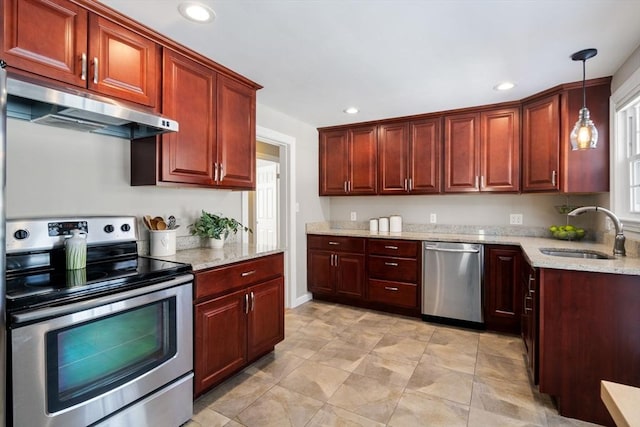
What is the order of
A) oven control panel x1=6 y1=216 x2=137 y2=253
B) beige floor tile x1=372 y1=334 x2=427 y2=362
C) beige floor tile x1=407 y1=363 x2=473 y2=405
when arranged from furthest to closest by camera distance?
beige floor tile x1=372 y1=334 x2=427 y2=362 < beige floor tile x1=407 y1=363 x2=473 y2=405 < oven control panel x1=6 y1=216 x2=137 y2=253

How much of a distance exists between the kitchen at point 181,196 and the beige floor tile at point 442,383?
184 cm

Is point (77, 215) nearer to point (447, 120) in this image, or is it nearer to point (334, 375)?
point (334, 375)

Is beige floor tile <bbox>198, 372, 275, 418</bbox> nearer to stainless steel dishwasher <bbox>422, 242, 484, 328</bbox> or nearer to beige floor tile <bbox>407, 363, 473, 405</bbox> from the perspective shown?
beige floor tile <bbox>407, 363, 473, 405</bbox>

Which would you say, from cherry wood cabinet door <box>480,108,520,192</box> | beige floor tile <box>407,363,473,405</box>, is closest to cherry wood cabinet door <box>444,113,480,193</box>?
cherry wood cabinet door <box>480,108,520,192</box>

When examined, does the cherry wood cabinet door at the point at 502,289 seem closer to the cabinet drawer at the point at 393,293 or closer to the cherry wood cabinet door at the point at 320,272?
the cabinet drawer at the point at 393,293

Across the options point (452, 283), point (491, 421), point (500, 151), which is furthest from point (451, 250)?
point (491, 421)

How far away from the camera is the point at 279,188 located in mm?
3830

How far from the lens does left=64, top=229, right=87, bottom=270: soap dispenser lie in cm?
164

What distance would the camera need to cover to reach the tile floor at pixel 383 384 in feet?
6.01

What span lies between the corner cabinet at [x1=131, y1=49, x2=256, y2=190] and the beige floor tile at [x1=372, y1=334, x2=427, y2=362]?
1757 millimetres

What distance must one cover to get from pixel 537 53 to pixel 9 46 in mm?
2960

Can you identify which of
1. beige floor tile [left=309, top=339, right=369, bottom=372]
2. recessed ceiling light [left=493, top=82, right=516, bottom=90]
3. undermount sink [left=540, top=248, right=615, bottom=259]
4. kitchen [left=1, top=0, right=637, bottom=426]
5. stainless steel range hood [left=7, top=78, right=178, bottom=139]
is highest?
recessed ceiling light [left=493, top=82, right=516, bottom=90]

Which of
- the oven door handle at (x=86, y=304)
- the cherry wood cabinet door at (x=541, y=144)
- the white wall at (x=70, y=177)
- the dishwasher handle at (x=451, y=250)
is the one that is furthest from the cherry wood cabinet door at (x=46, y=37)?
the cherry wood cabinet door at (x=541, y=144)

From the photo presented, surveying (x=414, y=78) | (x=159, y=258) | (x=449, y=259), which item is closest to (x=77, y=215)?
(x=159, y=258)
